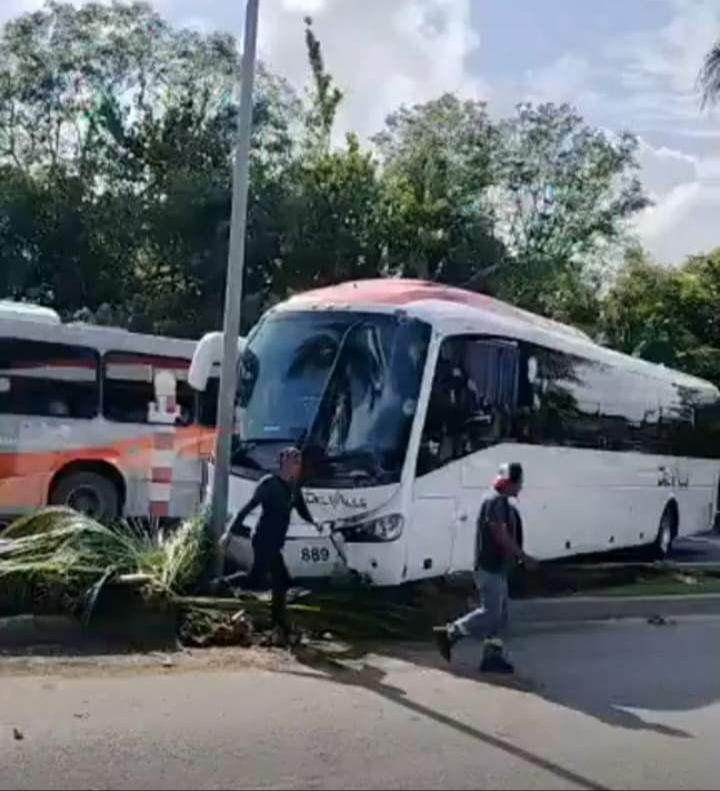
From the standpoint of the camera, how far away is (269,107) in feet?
124

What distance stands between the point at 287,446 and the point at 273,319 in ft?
5.17

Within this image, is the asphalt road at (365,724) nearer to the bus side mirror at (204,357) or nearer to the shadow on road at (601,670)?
the shadow on road at (601,670)

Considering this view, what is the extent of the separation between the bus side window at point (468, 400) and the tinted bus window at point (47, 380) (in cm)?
683

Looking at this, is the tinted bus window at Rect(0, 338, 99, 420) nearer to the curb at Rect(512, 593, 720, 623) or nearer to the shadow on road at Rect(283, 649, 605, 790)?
the curb at Rect(512, 593, 720, 623)

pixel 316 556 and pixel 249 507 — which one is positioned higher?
pixel 249 507

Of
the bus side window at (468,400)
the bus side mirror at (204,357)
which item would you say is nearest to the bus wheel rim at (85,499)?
the bus side mirror at (204,357)

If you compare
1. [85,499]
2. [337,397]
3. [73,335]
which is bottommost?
[85,499]

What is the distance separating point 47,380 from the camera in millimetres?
18297

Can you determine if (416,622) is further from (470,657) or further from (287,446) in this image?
(287,446)

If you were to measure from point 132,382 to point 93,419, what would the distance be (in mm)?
829

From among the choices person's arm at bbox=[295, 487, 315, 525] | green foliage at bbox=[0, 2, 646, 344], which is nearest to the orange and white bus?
person's arm at bbox=[295, 487, 315, 525]

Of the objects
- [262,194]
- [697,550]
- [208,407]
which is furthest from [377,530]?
[262,194]

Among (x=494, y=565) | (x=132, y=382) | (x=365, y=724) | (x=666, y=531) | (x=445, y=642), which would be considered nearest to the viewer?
(x=365, y=724)

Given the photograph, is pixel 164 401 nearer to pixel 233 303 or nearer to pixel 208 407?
pixel 208 407
